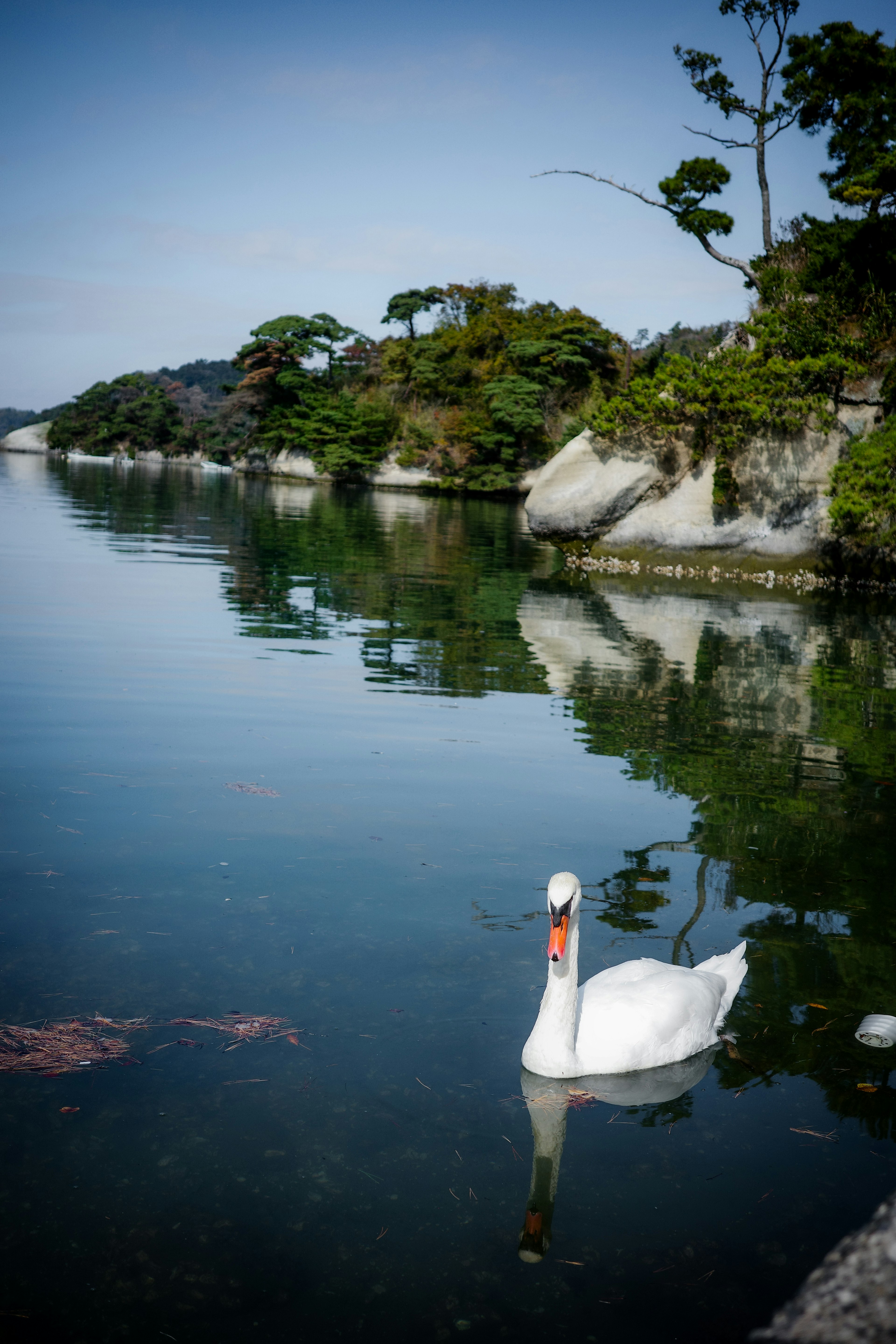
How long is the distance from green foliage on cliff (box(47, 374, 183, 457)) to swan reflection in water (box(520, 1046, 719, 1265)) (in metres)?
83.3

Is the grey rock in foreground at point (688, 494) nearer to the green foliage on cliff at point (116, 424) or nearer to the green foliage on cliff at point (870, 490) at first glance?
the green foliage on cliff at point (870, 490)

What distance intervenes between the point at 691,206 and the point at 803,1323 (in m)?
25.5

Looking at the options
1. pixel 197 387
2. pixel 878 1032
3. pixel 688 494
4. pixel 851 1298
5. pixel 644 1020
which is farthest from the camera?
pixel 197 387

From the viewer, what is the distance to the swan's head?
313 cm

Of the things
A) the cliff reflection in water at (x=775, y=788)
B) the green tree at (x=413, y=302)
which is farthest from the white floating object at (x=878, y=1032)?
the green tree at (x=413, y=302)

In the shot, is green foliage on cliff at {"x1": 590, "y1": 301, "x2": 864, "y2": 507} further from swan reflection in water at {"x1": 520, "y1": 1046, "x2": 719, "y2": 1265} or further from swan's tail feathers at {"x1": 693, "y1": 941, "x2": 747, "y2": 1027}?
swan reflection in water at {"x1": 520, "y1": 1046, "x2": 719, "y2": 1265}

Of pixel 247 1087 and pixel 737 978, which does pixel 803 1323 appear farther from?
pixel 737 978

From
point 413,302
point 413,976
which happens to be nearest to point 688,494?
point 413,976

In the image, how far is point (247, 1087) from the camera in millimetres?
3068

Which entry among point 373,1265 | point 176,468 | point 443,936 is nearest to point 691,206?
point 443,936

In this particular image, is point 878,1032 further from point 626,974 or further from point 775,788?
point 775,788

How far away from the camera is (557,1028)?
3.25m

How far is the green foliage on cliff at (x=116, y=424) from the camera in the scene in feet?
265

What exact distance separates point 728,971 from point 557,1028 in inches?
35.2
